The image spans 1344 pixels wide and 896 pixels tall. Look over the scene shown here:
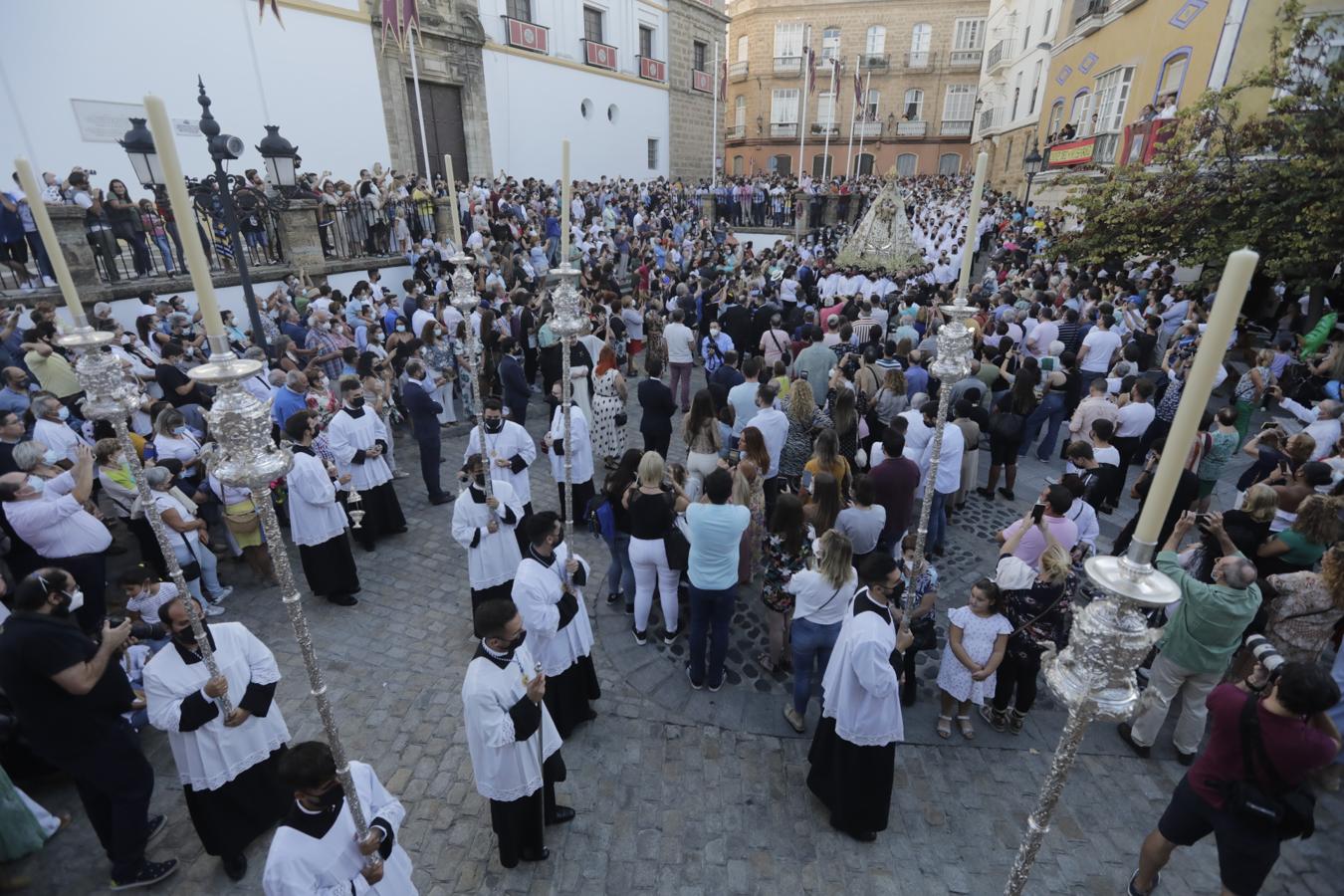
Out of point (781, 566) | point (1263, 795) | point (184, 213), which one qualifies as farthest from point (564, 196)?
point (1263, 795)

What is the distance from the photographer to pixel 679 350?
32.6 ft

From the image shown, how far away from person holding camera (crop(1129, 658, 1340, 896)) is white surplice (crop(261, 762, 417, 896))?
3842 mm

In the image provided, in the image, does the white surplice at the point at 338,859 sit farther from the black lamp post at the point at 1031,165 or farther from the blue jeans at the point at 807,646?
the black lamp post at the point at 1031,165

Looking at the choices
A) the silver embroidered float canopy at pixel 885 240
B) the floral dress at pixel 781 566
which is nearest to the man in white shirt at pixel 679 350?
the floral dress at pixel 781 566

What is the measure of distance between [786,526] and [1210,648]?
105 inches

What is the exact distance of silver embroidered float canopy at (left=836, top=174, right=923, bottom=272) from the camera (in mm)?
17406

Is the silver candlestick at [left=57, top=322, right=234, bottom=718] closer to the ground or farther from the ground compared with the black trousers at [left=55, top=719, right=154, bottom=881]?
farther from the ground

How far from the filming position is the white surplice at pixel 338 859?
8.59 ft

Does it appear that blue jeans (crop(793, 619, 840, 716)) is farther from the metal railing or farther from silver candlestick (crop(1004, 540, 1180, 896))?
the metal railing

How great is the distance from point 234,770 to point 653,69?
31.2m

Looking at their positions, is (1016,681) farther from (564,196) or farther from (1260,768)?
(564,196)

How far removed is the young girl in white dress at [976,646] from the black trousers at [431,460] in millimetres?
5666

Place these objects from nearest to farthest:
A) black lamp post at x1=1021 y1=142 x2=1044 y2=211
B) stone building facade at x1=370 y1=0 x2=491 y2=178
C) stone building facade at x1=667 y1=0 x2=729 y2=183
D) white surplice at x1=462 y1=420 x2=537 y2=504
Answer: white surplice at x1=462 y1=420 x2=537 y2=504 < stone building facade at x1=370 y1=0 x2=491 y2=178 < black lamp post at x1=1021 y1=142 x2=1044 y2=211 < stone building facade at x1=667 y1=0 x2=729 y2=183

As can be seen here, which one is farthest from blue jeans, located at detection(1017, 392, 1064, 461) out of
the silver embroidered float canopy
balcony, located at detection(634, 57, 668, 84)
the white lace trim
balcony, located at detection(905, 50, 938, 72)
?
balcony, located at detection(905, 50, 938, 72)
